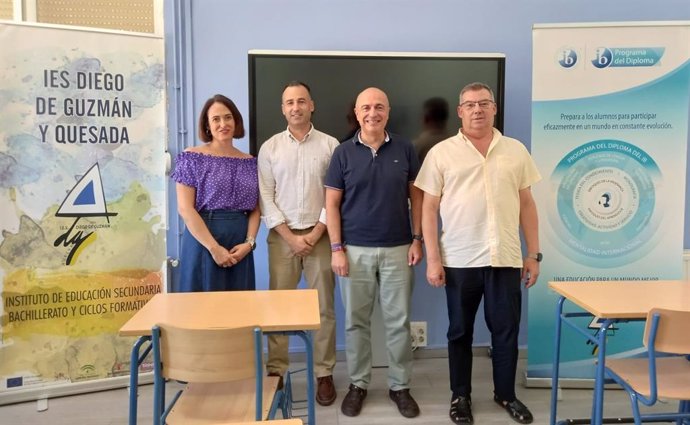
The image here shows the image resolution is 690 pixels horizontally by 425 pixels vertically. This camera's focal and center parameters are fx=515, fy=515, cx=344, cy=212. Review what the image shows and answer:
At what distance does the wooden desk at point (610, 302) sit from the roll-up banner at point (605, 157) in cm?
57

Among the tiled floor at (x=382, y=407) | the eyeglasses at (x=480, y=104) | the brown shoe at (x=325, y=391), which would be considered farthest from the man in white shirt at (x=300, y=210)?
the eyeglasses at (x=480, y=104)

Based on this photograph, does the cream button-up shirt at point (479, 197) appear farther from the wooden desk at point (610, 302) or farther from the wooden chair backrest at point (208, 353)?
the wooden chair backrest at point (208, 353)

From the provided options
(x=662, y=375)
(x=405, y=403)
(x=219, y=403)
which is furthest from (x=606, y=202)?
(x=219, y=403)

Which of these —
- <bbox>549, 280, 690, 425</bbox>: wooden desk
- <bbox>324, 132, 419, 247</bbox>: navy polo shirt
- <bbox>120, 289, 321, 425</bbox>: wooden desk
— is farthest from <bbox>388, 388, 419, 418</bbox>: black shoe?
<bbox>120, 289, 321, 425</bbox>: wooden desk

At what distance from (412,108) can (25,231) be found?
2.33 metres

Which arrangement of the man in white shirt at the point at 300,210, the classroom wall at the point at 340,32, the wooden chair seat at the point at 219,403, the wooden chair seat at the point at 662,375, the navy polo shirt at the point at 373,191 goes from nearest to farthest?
the wooden chair seat at the point at 219,403
the wooden chair seat at the point at 662,375
the navy polo shirt at the point at 373,191
the man in white shirt at the point at 300,210
the classroom wall at the point at 340,32

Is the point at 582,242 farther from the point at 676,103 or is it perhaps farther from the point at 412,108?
the point at 412,108

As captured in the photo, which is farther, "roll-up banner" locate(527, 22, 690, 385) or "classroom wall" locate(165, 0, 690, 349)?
"classroom wall" locate(165, 0, 690, 349)

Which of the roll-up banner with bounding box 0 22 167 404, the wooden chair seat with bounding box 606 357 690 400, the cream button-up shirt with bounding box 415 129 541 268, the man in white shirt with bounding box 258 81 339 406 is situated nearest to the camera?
the wooden chair seat with bounding box 606 357 690 400

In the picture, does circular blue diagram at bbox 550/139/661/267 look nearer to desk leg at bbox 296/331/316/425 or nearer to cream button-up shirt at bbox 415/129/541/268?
cream button-up shirt at bbox 415/129/541/268

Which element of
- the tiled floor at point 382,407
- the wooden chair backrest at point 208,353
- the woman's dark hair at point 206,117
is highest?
the woman's dark hair at point 206,117

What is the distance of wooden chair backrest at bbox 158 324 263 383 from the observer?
1598 mm

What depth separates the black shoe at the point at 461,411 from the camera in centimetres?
256

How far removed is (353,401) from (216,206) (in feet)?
4.04
